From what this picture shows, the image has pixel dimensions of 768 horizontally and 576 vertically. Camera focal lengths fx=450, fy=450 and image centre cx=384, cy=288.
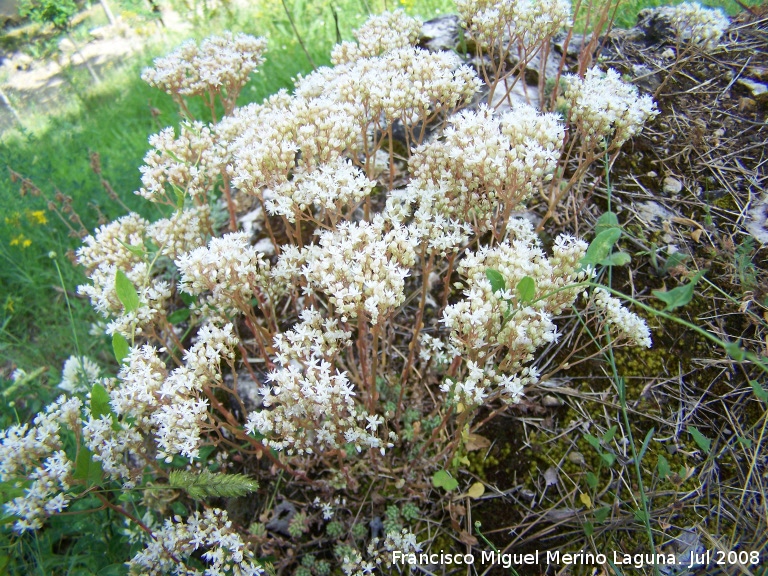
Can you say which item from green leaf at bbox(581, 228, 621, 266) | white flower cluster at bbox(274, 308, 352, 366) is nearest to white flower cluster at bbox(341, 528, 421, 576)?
white flower cluster at bbox(274, 308, 352, 366)

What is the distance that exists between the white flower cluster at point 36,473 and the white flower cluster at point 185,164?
139 centimetres

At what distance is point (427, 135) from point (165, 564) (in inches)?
132

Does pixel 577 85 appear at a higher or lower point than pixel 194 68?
→ lower

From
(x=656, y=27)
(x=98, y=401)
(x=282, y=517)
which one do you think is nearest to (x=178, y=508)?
(x=282, y=517)

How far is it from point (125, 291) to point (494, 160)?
182 centimetres

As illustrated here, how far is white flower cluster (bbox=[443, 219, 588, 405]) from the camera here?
1.89m

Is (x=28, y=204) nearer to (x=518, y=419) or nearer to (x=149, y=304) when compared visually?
(x=149, y=304)

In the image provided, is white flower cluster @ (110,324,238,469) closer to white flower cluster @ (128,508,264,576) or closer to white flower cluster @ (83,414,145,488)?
white flower cluster @ (83,414,145,488)

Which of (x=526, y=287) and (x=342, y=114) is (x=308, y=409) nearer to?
(x=526, y=287)

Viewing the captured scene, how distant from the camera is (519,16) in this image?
285 cm

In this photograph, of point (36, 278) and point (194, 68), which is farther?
point (36, 278)

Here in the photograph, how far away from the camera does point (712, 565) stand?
197 cm

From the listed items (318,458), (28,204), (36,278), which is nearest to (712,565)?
(318,458)

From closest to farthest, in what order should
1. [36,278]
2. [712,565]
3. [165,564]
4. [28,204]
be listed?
1. [712,565]
2. [165,564]
3. [36,278]
4. [28,204]
